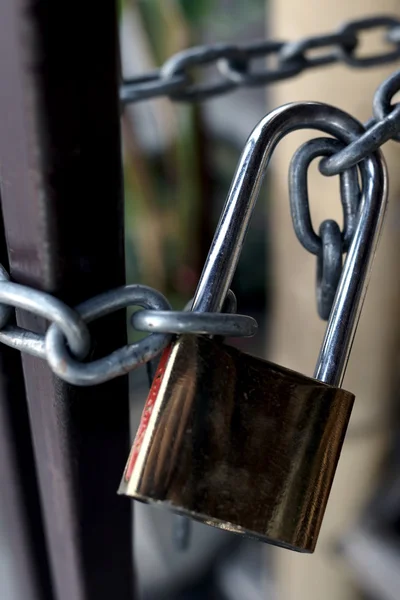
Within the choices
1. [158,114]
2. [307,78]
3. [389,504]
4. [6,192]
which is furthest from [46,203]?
[158,114]

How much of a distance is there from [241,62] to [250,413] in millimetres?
302

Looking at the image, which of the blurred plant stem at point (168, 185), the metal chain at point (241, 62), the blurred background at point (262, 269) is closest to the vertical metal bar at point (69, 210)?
the metal chain at point (241, 62)

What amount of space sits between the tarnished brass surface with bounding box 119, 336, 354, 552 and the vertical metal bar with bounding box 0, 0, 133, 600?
44 mm

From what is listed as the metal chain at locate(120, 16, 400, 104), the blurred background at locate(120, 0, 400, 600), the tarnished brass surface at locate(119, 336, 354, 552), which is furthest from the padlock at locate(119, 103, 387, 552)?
the blurred background at locate(120, 0, 400, 600)

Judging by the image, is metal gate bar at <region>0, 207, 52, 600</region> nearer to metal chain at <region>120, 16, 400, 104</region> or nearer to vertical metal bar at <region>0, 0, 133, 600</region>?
vertical metal bar at <region>0, 0, 133, 600</region>

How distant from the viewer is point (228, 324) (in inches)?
7.9

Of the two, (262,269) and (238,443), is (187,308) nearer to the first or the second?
(238,443)

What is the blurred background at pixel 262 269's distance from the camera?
65 cm

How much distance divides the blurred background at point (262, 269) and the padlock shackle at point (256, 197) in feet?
1.28

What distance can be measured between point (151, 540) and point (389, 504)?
0.48 m

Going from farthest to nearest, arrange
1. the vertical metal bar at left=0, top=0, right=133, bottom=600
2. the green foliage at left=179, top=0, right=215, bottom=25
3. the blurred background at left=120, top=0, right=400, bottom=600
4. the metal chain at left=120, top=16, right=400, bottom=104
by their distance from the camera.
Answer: the green foliage at left=179, top=0, right=215, bottom=25 → the blurred background at left=120, top=0, right=400, bottom=600 → the metal chain at left=120, top=16, right=400, bottom=104 → the vertical metal bar at left=0, top=0, right=133, bottom=600

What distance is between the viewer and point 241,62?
1.44 feet

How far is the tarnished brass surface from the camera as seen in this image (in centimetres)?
21

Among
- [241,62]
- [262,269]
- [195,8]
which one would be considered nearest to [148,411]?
[241,62]
